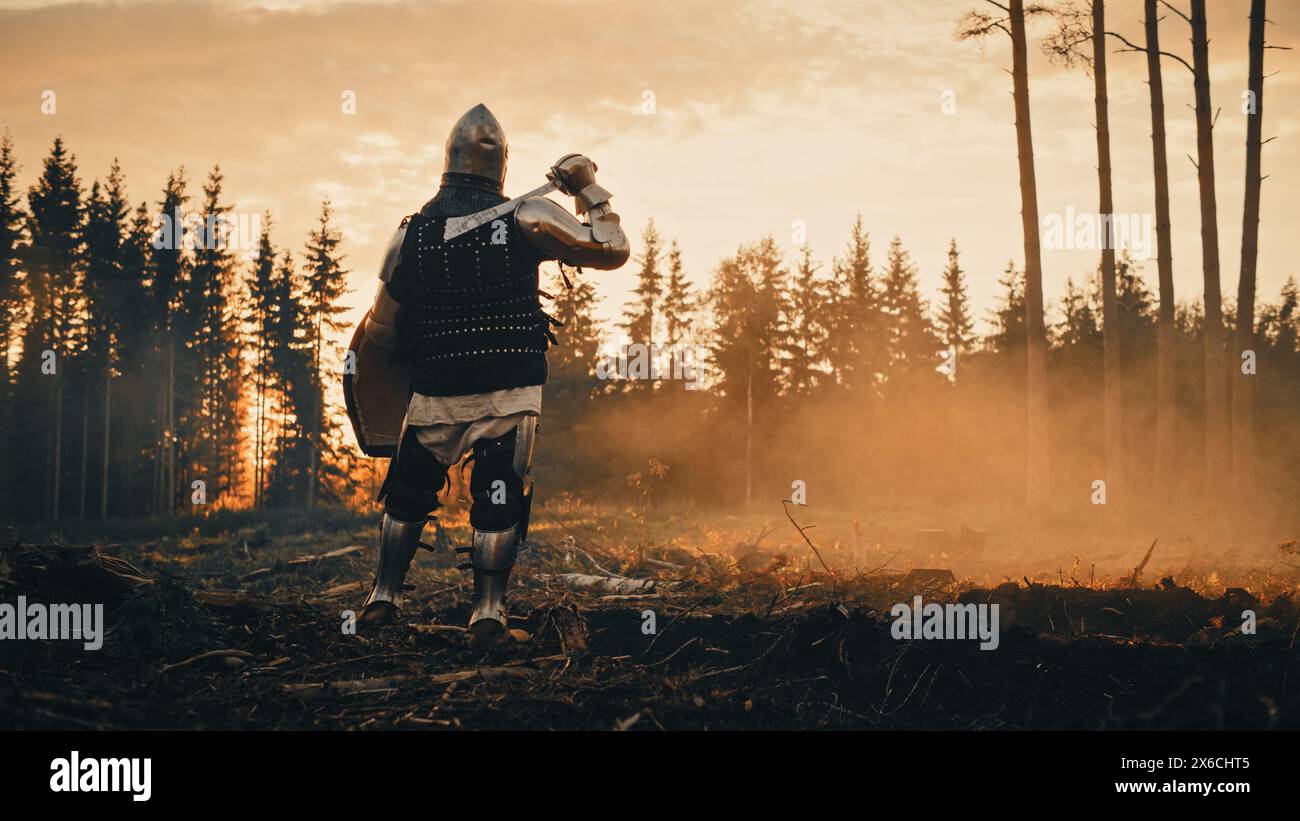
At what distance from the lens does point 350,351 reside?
641 centimetres

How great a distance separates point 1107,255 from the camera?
18938 mm

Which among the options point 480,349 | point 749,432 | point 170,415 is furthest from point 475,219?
point 170,415

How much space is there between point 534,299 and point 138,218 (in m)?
41.6

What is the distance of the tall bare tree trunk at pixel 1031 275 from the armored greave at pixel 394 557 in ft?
47.4

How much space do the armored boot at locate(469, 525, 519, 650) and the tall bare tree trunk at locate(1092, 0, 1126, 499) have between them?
16633 mm

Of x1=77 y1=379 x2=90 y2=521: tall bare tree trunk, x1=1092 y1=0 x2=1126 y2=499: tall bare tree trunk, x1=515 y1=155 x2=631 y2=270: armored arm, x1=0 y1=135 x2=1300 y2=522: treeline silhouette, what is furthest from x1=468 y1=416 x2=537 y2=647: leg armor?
x1=77 y1=379 x2=90 y2=521: tall bare tree trunk

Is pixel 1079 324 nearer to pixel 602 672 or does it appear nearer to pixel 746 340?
pixel 746 340

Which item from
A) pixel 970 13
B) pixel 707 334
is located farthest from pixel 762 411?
pixel 970 13

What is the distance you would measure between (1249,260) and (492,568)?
60.1ft

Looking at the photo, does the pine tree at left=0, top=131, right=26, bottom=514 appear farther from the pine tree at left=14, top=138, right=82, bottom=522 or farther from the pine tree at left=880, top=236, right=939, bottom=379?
the pine tree at left=880, top=236, right=939, bottom=379

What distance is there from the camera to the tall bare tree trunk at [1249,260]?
17.5 m

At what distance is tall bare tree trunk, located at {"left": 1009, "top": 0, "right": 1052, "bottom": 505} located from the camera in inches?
693
